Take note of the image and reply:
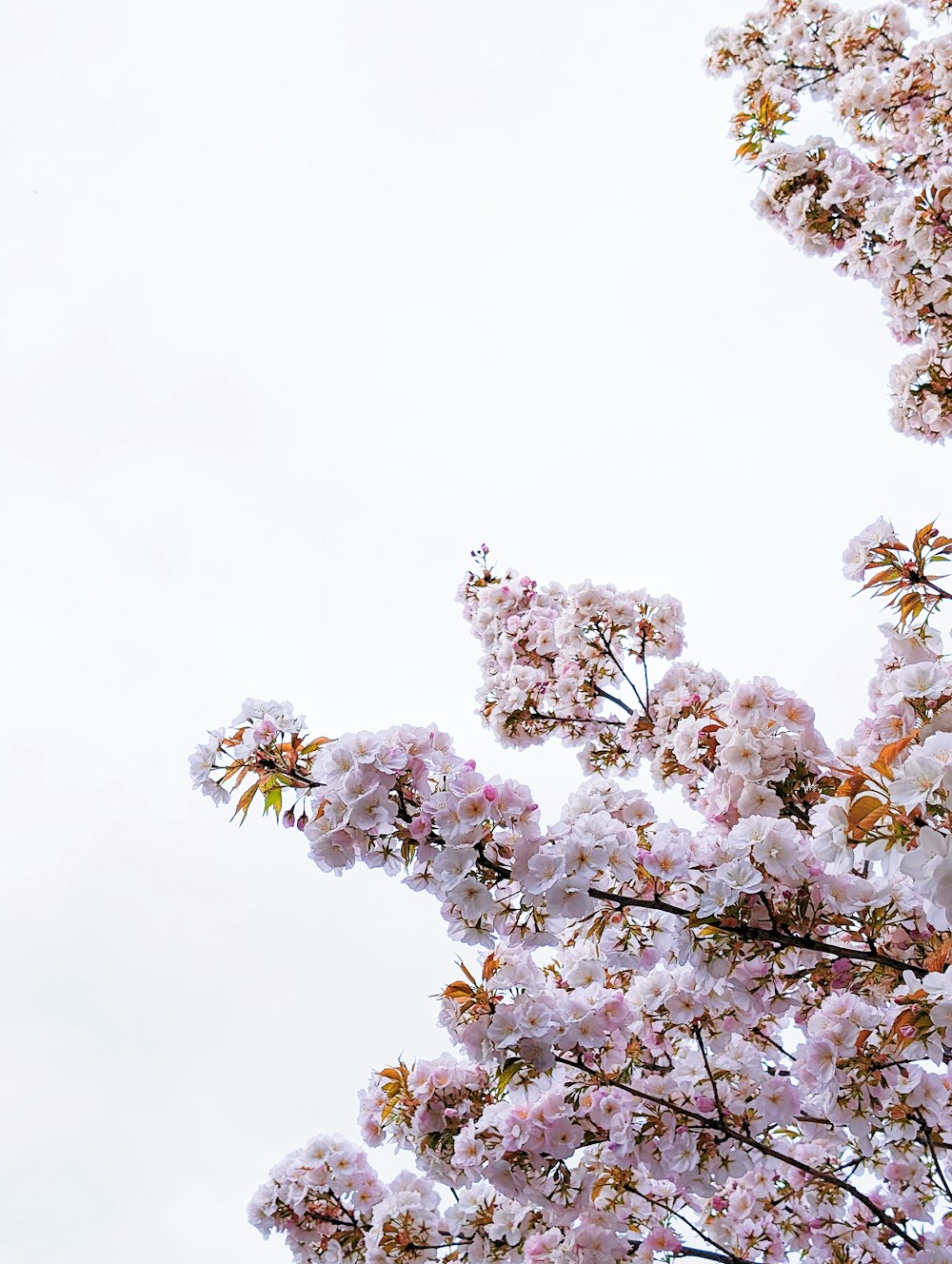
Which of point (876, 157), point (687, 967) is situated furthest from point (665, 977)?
point (876, 157)

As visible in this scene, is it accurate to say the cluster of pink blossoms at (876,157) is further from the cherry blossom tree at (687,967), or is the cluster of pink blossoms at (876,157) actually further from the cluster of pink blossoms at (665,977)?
the cluster of pink blossoms at (665,977)

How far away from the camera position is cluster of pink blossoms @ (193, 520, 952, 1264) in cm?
239

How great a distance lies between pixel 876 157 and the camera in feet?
18.2

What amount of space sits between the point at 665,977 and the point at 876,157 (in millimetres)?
5138

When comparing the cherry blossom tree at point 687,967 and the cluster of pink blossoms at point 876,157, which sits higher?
the cluster of pink blossoms at point 876,157

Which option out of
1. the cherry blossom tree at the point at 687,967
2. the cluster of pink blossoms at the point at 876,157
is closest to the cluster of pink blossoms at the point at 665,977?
the cherry blossom tree at the point at 687,967

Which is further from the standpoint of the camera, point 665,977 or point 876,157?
point 876,157

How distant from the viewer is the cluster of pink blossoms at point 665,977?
2387mm

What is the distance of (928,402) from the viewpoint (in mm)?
4457

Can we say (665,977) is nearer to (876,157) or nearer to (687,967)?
(687,967)

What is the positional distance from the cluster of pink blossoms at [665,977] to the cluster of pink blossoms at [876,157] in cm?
224

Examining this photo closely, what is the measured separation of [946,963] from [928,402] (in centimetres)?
317

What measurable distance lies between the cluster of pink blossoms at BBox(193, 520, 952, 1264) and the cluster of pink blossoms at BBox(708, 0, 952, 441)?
224cm

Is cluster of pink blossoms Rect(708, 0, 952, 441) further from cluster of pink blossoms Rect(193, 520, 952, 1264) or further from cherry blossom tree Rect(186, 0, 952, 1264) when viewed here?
cluster of pink blossoms Rect(193, 520, 952, 1264)
